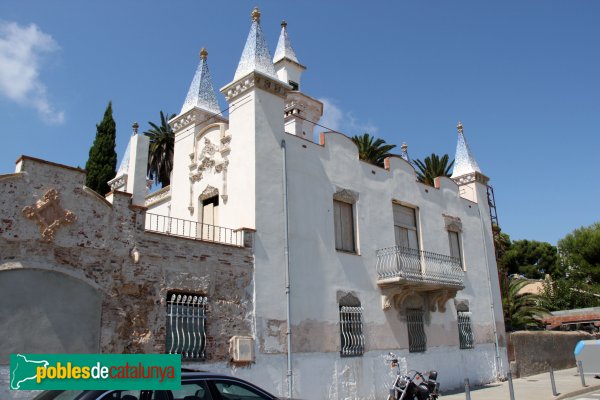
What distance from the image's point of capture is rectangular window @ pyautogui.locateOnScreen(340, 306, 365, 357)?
15391 millimetres

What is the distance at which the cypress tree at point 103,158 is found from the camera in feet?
92.4

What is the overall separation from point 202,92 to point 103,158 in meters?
12.7

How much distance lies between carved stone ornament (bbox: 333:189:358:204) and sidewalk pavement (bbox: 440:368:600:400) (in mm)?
6973

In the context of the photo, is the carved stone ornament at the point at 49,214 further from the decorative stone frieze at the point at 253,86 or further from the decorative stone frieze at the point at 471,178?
the decorative stone frieze at the point at 471,178

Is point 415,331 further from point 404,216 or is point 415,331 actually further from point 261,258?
point 261,258

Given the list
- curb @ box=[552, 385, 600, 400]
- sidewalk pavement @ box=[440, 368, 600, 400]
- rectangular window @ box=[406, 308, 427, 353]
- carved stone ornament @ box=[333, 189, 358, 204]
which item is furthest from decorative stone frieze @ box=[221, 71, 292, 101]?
curb @ box=[552, 385, 600, 400]

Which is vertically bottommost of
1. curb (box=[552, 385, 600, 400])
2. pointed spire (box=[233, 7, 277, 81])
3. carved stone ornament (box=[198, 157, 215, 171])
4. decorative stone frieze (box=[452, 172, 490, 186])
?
curb (box=[552, 385, 600, 400])

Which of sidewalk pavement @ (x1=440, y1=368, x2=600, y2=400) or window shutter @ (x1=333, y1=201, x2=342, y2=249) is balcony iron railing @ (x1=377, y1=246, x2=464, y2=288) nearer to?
window shutter @ (x1=333, y1=201, x2=342, y2=249)

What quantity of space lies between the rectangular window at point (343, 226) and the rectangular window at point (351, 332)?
6.50 feet

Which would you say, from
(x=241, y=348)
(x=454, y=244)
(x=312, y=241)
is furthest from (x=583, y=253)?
(x=241, y=348)

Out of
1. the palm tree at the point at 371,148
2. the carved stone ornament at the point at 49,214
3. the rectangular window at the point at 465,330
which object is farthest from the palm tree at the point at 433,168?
the carved stone ornament at the point at 49,214

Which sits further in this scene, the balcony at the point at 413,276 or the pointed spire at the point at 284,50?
the pointed spire at the point at 284,50

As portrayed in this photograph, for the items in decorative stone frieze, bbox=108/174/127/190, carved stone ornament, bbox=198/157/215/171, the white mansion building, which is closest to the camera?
the white mansion building

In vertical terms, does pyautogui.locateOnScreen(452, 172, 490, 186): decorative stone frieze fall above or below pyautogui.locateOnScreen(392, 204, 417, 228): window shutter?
above
